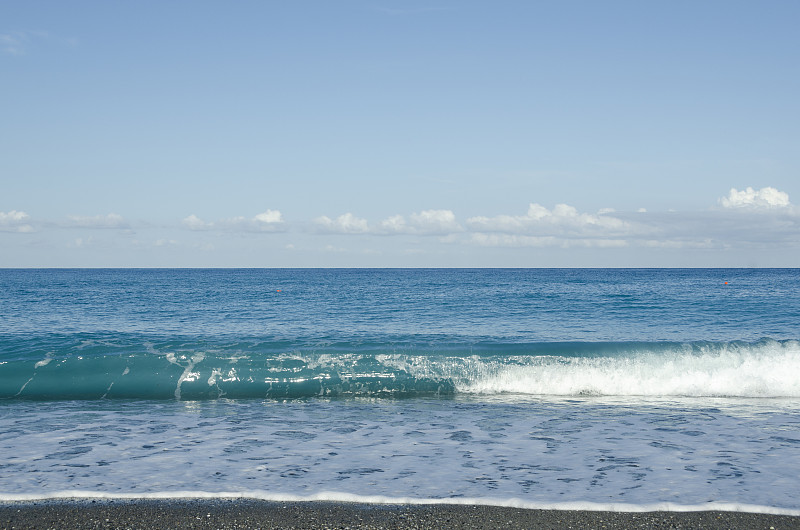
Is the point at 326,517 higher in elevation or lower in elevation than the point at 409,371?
higher

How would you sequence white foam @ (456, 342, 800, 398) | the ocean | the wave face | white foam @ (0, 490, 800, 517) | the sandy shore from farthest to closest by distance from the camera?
the wave face
white foam @ (456, 342, 800, 398)
the ocean
white foam @ (0, 490, 800, 517)
the sandy shore

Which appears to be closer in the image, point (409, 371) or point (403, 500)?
point (403, 500)

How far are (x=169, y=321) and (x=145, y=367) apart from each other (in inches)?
430

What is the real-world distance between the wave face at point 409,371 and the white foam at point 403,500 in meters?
6.16

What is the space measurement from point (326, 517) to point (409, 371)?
8166 millimetres

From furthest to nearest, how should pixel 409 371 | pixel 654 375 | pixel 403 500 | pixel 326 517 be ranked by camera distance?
pixel 409 371 < pixel 654 375 < pixel 403 500 < pixel 326 517

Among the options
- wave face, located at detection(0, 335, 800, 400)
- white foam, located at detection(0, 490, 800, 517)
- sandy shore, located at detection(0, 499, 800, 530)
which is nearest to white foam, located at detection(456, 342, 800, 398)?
wave face, located at detection(0, 335, 800, 400)

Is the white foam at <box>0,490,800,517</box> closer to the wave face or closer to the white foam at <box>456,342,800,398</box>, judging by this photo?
the wave face

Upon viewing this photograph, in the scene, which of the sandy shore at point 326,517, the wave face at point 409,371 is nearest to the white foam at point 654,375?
the wave face at point 409,371

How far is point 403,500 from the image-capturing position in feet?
18.1

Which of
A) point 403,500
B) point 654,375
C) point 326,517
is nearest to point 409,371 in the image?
→ point 654,375

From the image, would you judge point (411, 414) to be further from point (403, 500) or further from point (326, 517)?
point (326, 517)

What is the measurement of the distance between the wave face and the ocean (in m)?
0.05

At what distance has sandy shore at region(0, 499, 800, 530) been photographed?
16.3ft
